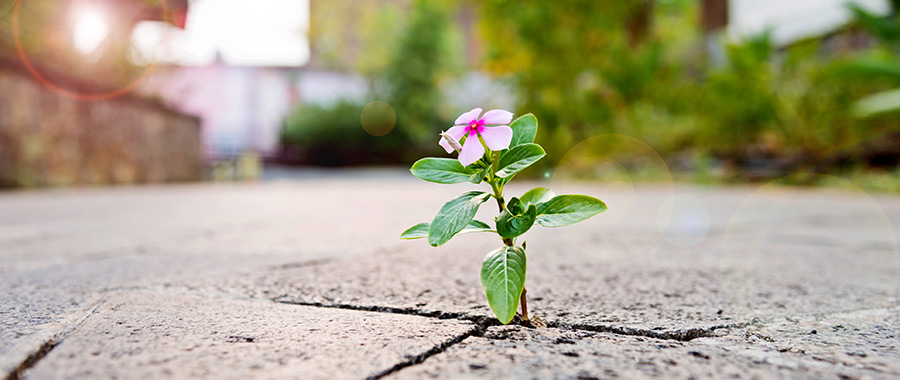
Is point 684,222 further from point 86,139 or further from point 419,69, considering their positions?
point 419,69

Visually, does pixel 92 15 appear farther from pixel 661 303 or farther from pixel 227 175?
pixel 661 303

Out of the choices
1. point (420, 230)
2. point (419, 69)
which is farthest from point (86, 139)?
point (419, 69)

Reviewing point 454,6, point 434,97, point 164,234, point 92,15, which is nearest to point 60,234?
point 164,234

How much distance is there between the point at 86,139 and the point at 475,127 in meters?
6.31

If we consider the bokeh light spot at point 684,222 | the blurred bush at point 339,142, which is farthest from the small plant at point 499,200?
the blurred bush at point 339,142

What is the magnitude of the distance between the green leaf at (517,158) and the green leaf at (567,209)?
0.06 meters

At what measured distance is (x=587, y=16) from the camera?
8562mm

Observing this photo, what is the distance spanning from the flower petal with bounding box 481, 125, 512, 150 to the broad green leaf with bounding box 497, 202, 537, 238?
72 millimetres

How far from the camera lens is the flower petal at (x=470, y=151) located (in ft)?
1.94

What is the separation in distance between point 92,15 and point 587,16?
6.24 meters

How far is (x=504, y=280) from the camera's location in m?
0.61

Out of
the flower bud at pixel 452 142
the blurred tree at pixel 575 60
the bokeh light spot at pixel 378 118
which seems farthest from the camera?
the bokeh light spot at pixel 378 118

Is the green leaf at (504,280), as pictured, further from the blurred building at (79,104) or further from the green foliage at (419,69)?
the green foliage at (419,69)

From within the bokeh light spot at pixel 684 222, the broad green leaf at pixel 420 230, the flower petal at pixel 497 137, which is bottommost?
the bokeh light spot at pixel 684 222
